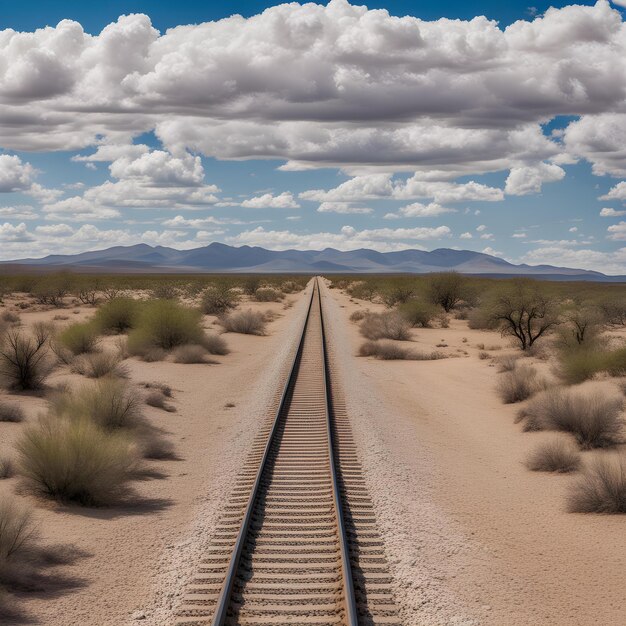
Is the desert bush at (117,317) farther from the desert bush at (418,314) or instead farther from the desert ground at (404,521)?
the desert bush at (418,314)

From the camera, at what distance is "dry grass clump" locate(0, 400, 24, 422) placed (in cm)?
1573

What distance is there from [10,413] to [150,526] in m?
7.26

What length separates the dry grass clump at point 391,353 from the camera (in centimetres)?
3045

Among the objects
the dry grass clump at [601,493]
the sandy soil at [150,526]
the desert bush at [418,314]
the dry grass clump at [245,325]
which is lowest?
the sandy soil at [150,526]

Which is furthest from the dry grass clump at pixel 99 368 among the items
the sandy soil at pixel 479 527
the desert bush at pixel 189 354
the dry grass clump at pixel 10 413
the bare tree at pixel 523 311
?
the bare tree at pixel 523 311

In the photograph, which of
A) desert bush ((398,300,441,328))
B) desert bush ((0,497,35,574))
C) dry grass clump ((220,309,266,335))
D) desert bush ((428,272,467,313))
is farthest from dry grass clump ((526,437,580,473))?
desert bush ((428,272,467,313))

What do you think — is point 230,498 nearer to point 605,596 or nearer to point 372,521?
point 372,521

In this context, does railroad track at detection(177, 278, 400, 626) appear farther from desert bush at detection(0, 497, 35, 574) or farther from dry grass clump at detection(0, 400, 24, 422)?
dry grass clump at detection(0, 400, 24, 422)

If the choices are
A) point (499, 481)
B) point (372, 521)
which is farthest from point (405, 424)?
point (372, 521)

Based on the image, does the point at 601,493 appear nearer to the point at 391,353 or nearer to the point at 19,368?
the point at 19,368

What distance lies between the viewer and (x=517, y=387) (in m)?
20.3

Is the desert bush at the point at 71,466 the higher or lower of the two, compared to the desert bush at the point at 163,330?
lower

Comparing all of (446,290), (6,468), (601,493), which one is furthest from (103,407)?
(446,290)

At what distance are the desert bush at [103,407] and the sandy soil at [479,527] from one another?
4.98 m
